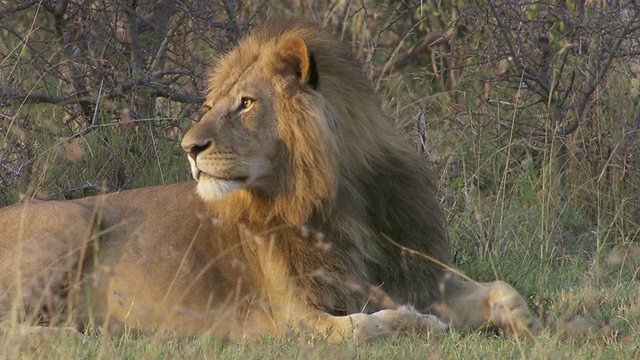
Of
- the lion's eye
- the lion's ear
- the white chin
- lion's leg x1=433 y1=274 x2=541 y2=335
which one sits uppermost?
the lion's ear


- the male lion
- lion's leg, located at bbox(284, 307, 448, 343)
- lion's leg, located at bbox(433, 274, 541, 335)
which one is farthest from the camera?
lion's leg, located at bbox(433, 274, 541, 335)

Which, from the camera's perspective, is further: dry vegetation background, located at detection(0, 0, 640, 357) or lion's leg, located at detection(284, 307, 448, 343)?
dry vegetation background, located at detection(0, 0, 640, 357)

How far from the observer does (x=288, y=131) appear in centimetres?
442

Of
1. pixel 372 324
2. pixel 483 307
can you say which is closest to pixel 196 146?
pixel 372 324

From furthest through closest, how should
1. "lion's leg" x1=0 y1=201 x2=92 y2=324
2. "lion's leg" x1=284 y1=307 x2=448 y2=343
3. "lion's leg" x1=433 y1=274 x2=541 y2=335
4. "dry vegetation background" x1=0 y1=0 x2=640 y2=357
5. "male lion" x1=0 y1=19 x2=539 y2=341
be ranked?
"dry vegetation background" x1=0 y1=0 x2=640 y2=357 < "lion's leg" x1=0 y1=201 x2=92 y2=324 < "lion's leg" x1=433 y1=274 x2=541 y2=335 < "male lion" x1=0 y1=19 x2=539 y2=341 < "lion's leg" x1=284 y1=307 x2=448 y2=343

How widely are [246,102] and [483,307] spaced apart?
51.7 inches

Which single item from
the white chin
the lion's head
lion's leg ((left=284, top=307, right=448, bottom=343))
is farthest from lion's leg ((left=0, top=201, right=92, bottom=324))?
lion's leg ((left=284, top=307, right=448, bottom=343))

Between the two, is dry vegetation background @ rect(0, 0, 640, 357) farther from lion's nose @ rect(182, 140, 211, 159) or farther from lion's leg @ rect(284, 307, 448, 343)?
lion's nose @ rect(182, 140, 211, 159)

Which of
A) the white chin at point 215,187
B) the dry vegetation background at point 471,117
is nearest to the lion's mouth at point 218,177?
the white chin at point 215,187

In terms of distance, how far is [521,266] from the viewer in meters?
5.80

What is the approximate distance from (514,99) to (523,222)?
1.13 metres

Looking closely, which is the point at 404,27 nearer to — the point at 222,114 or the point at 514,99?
the point at 514,99

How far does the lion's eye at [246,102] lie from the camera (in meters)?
4.50

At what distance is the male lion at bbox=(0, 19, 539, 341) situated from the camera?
441cm
